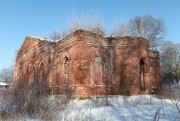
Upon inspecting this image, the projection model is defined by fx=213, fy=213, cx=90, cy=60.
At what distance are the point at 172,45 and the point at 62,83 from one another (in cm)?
3863

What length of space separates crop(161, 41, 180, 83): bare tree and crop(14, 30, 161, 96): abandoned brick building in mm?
30496

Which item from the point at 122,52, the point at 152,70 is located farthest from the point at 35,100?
the point at 152,70

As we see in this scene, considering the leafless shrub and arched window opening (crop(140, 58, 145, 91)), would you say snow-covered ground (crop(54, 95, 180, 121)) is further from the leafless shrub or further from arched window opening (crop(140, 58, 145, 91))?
arched window opening (crop(140, 58, 145, 91))

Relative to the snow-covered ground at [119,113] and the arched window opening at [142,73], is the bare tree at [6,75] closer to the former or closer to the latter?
the arched window opening at [142,73]

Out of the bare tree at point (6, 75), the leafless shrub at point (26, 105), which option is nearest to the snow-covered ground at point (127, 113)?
the leafless shrub at point (26, 105)

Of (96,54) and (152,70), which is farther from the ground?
(96,54)

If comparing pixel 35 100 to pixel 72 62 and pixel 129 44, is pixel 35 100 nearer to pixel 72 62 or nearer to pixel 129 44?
pixel 72 62

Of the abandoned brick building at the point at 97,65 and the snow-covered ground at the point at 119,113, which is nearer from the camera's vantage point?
the snow-covered ground at the point at 119,113

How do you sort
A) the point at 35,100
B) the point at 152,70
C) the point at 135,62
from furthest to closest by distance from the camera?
the point at 152,70 → the point at 135,62 → the point at 35,100

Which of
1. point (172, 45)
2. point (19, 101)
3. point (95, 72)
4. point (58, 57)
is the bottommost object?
point (19, 101)

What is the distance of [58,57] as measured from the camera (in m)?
16.9

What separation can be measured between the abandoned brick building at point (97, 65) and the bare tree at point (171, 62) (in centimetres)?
3050

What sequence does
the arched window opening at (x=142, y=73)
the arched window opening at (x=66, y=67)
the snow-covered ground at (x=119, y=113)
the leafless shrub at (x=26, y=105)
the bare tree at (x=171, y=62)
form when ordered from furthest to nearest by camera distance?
the bare tree at (x=171, y=62) < the arched window opening at (x=142, y=73) < the arched window opening at (x=66, y=67) < the leafless shrub at (x=26, y=105) < the snow-covered ground at (x=119, y=113)

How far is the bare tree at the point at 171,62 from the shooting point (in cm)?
4709
